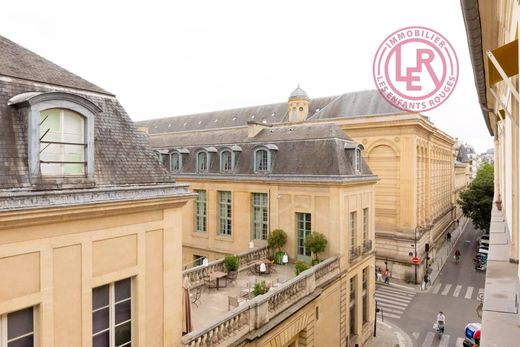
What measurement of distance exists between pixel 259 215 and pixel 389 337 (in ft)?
39.2

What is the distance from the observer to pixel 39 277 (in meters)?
6.89

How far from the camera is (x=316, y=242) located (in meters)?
18.7

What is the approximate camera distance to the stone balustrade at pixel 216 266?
51.6 feet

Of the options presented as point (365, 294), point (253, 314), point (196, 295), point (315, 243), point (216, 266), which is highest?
point (315, 243)

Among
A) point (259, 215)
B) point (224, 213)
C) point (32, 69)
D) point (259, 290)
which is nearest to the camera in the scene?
point (32, 69)

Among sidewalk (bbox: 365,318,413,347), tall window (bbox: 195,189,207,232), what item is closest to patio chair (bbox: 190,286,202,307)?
tall window (bbox: 195,189,207,232)

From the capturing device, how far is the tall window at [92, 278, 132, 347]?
7984 millimetres

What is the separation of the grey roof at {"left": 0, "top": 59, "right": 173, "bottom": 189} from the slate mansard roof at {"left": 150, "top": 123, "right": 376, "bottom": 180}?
38.9 feet

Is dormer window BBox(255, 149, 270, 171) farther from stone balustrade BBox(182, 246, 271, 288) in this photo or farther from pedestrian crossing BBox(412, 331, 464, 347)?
pedestrian crossing BBox(412, 331, 464, 347)

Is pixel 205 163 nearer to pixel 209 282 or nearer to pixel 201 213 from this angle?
pixel 201 213

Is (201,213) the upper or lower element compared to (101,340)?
upper

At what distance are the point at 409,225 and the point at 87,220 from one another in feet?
116

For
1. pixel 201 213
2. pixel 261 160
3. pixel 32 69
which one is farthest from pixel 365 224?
pixel 32 69

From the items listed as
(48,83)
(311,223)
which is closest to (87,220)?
(48,83)
